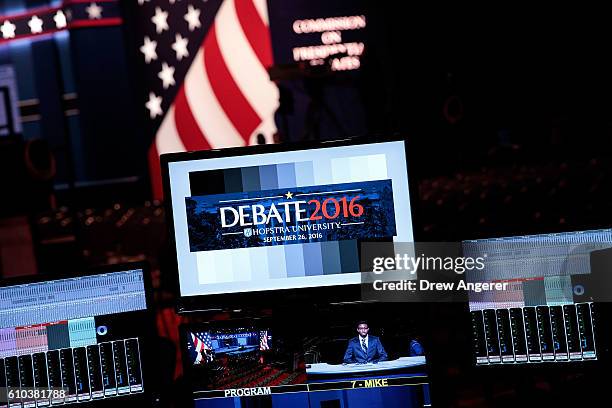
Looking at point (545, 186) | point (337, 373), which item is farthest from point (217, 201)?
point (545, 186)

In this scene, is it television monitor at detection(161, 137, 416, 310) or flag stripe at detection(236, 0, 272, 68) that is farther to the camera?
flag stripe at detection(236, 0, 272, 68)

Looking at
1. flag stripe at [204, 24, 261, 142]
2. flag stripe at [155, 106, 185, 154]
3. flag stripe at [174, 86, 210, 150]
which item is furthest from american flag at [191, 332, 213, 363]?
flag stripe at [155, 106, 185, 154]

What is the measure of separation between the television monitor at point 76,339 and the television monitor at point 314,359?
0.43 feet

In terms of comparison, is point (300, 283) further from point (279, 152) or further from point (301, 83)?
point (301, 83)

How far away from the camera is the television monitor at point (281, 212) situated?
1.84 m

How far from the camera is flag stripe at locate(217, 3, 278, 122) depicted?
8.39 metres

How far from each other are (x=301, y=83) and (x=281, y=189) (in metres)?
6.71

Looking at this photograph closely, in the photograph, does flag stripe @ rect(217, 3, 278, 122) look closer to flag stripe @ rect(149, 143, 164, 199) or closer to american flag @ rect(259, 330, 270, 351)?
flag stripe @ rect(149, 143, 164, 199)

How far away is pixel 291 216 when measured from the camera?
6.14ft

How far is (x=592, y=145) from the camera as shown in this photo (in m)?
9.73

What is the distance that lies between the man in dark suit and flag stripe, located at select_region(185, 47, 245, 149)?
22.7 ft

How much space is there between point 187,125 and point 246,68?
0.97 m

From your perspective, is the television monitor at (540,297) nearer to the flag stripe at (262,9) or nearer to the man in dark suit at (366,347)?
the man in dark suit at (366,347)

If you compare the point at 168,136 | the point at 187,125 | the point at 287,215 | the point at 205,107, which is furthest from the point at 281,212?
the point at 168,136
